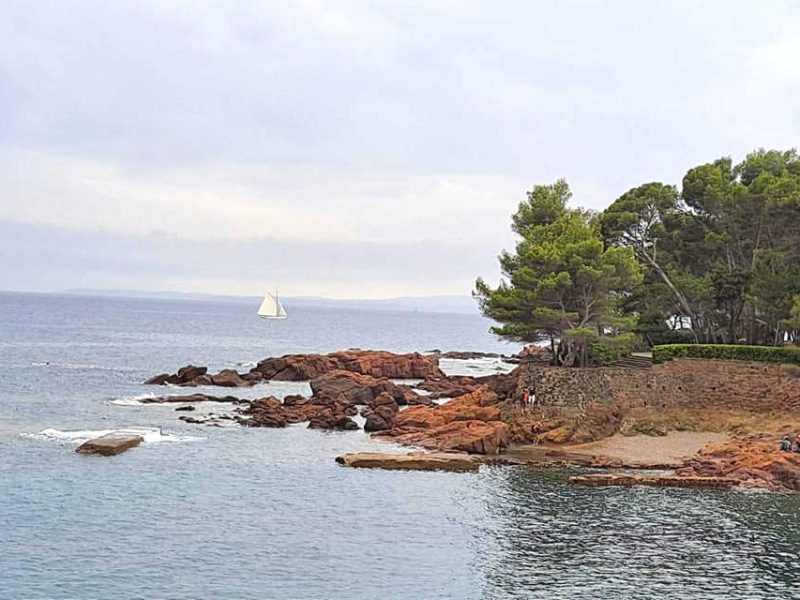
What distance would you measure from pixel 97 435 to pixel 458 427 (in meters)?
19.8

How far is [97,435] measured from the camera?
48.9m

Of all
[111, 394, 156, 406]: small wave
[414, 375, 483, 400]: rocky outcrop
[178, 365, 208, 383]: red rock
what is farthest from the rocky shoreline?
[178, 365, 208, 383]: red rock

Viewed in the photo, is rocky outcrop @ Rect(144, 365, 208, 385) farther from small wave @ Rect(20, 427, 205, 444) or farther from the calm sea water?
the calm sea water

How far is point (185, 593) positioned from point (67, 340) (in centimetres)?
11679

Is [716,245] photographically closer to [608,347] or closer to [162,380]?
[608,347]

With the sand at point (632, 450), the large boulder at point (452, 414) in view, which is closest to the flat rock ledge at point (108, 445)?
the large boulder at point (452, 414)

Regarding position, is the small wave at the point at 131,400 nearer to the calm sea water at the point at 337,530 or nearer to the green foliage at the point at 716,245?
the calm sea water at the point at 337,530

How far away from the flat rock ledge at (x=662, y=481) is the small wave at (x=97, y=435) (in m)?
21.8

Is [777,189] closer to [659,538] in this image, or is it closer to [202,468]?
[659,538]

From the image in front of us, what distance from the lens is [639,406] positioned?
52.9 meters

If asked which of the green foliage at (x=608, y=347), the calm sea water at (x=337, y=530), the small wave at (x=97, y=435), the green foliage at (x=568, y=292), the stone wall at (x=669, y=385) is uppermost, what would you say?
the green foliage at (x=568, y=292)

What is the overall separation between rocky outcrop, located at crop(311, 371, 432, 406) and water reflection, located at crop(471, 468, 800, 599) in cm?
2702

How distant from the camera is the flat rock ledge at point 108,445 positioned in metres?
43.2

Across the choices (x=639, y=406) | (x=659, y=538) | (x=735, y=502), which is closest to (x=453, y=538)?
(x=659, y=538)
